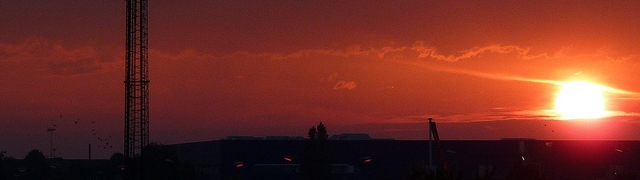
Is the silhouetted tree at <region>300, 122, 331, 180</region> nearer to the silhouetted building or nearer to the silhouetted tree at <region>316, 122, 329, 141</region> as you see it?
the silhouetted tree at <region>316, 122, 329, 141</region>

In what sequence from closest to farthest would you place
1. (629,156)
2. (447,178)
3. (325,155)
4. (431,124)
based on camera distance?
(447,178)
(431,124)
(325,155)
(629,156)

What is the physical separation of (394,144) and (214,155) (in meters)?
26.0

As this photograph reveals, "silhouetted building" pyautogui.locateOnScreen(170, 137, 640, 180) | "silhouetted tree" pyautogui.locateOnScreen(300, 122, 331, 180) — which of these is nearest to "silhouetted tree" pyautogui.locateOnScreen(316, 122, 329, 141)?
"silhouetted tree" pyautogui.locateOnScreen(300, 122, 331, 180)

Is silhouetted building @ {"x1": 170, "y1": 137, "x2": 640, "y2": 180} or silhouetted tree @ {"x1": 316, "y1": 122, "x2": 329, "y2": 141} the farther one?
silhouetted building @ {"x1": 170, "y1": 137, "x2": 640, "y2": 180}

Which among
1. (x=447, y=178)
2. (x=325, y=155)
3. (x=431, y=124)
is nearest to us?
(x=447, y=178)

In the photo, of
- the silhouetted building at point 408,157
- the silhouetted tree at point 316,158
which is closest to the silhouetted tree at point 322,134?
the silhouetted tree at point 316,158

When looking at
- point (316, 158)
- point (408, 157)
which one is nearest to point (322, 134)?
point (316, 158)

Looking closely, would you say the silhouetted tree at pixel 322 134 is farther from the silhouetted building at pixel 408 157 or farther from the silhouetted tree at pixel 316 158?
the silhouetted building at pixel 408 157

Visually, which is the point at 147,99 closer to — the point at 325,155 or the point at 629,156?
the point at 325,155

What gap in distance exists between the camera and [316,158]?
120750 mm

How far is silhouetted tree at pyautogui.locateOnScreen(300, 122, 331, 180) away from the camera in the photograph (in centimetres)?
12050

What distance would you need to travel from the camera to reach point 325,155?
122m

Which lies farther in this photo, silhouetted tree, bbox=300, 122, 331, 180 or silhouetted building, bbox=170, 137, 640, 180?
silhouetted building, bbox=170, 137, 640, 180

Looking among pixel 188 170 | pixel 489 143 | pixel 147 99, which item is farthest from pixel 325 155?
pixel 489 143
